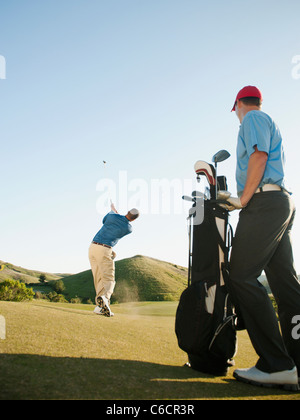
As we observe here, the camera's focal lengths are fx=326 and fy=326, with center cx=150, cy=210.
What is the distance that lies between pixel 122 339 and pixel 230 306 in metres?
1.72

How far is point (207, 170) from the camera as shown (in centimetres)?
374

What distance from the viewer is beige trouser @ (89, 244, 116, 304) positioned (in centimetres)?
798

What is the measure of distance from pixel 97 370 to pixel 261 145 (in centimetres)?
266

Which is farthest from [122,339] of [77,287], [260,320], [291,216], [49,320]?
[77,287]

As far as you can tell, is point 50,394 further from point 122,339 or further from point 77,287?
point 77,287

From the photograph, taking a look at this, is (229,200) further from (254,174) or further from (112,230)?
(112,230)

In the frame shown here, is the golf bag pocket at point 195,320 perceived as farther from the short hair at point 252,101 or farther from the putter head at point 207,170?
the short hair at point 252,101

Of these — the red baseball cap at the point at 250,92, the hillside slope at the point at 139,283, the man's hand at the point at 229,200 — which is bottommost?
the hillside slope at the point at 139,283

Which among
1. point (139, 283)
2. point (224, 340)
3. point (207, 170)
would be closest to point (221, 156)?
point (207, 170)

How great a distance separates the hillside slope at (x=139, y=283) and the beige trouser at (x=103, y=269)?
45.6m

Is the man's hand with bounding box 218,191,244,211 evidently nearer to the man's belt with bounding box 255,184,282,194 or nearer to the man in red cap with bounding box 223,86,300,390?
the man in red cap with bounding box 223,86,300,390

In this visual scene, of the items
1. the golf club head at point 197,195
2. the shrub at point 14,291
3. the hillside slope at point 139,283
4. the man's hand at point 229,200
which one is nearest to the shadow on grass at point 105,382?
the man's hand at point 229,200

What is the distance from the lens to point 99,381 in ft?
8.09

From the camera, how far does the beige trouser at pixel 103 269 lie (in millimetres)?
7980
